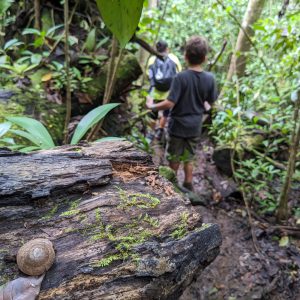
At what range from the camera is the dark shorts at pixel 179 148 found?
397 centimetres

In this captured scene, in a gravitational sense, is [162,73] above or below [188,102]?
above

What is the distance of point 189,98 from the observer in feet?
12.0

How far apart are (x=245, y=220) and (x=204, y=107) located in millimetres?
1507

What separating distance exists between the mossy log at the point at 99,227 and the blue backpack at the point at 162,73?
3231 mm

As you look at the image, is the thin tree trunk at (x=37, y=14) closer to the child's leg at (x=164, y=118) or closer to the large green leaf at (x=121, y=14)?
the child's leg at (x=164, y=118)

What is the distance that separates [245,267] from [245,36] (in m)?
3.53

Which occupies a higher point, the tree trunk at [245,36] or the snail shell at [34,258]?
the tree trunk at [245,36]

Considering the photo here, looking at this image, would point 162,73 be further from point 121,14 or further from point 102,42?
point 121,14

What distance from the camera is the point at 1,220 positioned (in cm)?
132

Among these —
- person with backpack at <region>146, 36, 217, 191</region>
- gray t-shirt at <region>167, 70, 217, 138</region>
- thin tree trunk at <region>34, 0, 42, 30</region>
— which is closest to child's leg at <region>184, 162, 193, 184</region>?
person with backpack at <region>146, 36, 217, 191</region>

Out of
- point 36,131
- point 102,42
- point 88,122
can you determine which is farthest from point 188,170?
point 36,131

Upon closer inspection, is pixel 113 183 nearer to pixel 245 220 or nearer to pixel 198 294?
pixel 198 294

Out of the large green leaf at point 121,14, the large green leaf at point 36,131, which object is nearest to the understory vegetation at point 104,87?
the large green leaf at point 36,131

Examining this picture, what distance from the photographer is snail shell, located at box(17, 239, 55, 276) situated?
113cm
